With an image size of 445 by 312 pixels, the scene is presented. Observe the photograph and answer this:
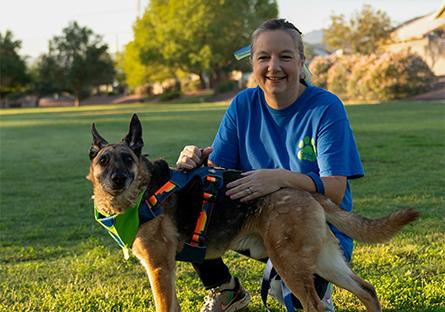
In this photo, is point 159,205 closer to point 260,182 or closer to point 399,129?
point 260,182

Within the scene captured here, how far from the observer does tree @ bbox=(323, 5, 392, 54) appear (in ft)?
231

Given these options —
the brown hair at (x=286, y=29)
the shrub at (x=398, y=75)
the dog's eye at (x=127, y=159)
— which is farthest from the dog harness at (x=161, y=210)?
the shrub at (x=398, y=75)

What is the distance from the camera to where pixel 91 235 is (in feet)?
21.6

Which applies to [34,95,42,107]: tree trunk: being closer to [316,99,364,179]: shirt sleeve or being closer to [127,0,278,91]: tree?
[127,0,278,91]: tree

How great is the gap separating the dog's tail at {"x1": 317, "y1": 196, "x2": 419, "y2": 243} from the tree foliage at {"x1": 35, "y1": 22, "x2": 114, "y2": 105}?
8512 cm

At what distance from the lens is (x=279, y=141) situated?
13.3 ft

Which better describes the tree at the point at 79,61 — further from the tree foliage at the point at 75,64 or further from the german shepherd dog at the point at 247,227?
the german shepherd dog at the point at 247,227

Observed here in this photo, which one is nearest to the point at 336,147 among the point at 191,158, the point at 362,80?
the point at 191,158

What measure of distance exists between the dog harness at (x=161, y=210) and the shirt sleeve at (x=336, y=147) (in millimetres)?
733

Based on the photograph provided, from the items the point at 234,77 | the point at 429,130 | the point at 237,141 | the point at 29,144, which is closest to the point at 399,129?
the point at 429,130

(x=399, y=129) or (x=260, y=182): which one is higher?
(x=260, y=182)

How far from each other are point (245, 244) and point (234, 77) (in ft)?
265

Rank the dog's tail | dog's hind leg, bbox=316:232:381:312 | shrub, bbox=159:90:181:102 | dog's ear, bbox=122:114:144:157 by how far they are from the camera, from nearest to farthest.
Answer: the dog's tail → dog's hind leg, bbox=316:232:381:312 → dog's ear, bbox=122:114:144:157 → shrub, bbox=159:90:181:102

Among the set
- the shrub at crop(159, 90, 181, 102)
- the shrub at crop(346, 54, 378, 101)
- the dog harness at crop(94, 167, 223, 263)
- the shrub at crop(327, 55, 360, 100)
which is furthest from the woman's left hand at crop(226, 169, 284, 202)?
the shrub at crop(159, 90, 181, 102)
